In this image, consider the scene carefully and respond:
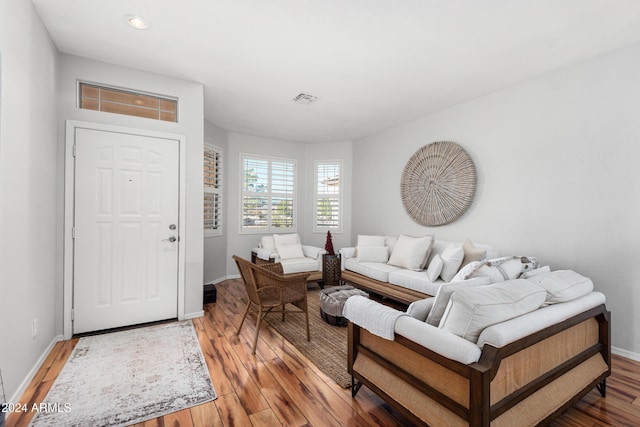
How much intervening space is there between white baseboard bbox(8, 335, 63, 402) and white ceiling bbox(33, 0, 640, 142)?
2.75 meters

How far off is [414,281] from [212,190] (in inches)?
142

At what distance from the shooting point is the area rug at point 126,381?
6.08ft

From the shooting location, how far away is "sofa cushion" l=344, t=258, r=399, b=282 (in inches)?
156

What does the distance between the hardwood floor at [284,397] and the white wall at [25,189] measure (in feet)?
1.24

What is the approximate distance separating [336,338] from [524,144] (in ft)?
9.75

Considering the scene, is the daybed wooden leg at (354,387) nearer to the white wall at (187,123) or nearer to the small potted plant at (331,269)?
the white wall at (187,123)

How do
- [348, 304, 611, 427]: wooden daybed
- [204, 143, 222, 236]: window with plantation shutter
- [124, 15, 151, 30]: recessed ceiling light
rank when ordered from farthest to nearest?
[204, 143, 222, 236]: window with plantation shutter → [124, 15, 151, 30]: recessed ceiling light → [348, 304, 611, 427]: wooden daybed

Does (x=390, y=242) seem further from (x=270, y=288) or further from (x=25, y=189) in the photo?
(x=25, y=189)

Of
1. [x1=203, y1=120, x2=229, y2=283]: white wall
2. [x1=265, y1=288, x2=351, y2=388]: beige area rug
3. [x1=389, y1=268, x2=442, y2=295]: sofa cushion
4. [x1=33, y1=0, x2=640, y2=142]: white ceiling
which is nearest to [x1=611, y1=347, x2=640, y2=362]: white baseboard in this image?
[x1=389, y1=268, x2=442, y2=295]: sofa cushion

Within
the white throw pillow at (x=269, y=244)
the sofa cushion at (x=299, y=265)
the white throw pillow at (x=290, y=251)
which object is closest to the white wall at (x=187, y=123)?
the sofa cushion at (x=299, y=265)

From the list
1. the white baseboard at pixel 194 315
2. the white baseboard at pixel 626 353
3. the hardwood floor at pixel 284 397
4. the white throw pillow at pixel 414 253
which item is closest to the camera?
the hardwood floor at pixel 284 397

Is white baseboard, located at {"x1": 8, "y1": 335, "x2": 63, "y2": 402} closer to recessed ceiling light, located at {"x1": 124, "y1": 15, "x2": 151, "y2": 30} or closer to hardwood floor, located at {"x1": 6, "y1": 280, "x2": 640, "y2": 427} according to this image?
hardwood floor, located at {"x1": 6, "y1": 280, "x2": 640, "y2": 427}

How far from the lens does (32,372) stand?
2.23 metres

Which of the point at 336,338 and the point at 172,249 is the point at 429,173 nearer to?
the point at 336,338
